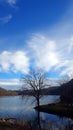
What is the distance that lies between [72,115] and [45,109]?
18.9m

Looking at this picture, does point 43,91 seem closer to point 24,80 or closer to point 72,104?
point 24,80

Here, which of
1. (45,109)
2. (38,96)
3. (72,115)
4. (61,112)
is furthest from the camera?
(38,96)

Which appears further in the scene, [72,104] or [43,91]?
[43,91]

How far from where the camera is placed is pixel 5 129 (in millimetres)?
23812

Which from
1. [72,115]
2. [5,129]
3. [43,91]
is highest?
[43,91]

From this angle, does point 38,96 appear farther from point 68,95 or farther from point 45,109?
point 68,95

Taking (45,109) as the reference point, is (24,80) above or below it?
above

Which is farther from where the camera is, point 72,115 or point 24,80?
point 24,80

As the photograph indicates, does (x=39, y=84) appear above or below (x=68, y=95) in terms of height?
above

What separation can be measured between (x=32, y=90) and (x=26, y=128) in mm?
49804

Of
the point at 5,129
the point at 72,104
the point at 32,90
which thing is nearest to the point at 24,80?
the point at 32,90

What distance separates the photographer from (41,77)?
7438 cm

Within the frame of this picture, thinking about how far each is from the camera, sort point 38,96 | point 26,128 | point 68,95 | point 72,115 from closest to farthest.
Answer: point 26,128 < point 72,115 < point 68,95 < point 38,96

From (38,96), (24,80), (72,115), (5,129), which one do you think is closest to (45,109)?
(38,96)
